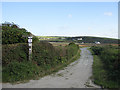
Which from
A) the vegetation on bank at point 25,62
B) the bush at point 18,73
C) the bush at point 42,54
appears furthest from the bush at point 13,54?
the bush at point 18,73

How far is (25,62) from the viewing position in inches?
405

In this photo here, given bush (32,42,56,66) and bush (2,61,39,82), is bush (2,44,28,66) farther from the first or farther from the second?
bush (2,61,39,82)

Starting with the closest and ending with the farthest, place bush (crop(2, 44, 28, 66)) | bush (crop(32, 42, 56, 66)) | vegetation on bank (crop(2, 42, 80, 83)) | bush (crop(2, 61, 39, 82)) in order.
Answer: bush (crop(2, 61, 39, 82))
vegetation on bank (crop(2, 42, 80, 83))
bush (crop(2, 44, 28, 66))
bush (crop(32, 42, 56, 66))

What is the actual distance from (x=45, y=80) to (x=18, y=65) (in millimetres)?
2123

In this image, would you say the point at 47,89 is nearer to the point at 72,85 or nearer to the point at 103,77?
the point at 72,85

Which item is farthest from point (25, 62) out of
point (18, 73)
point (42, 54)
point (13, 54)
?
point (18, 73)

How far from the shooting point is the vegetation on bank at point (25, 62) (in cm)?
880

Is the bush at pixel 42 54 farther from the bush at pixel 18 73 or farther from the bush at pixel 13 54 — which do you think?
the bush at pixel 18 73

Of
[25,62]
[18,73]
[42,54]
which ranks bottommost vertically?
[18,73]

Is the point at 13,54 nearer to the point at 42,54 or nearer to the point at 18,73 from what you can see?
the point at 42,54

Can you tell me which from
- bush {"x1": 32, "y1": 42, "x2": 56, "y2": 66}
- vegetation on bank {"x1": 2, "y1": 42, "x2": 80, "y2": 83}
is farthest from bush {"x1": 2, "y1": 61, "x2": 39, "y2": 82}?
bush {"x1": 32, "y1": 42, "x2": 56, "y2": 66}

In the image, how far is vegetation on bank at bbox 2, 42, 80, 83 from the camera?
8797 millimetres

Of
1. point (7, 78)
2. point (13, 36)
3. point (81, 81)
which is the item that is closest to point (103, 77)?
point (81, 81)

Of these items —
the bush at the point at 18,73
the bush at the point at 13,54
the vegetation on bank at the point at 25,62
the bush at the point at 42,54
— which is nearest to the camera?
the bush at the point at 18,73
